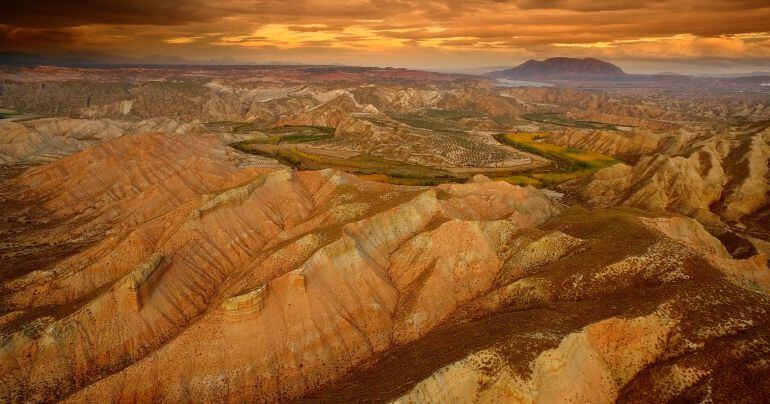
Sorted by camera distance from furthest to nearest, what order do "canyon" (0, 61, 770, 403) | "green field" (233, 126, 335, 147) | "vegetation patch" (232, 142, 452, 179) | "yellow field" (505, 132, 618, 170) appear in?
"green field" (233, 126, 335, 147) < "yellow field" (505, 132, 618, 170) < "vegetation patch" (232, 142, 452, 179) < "canyon" (0, 61, 770, 403)

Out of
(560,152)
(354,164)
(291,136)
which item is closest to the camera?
(354,164)

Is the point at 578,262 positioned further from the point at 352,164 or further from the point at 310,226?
the point at 352,164

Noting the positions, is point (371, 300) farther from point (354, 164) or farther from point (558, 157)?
point (558, 157)

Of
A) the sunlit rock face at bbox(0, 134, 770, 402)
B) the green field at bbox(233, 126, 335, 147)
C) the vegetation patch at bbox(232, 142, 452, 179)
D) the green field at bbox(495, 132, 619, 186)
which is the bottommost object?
the vegetation patch at bbox(232, 142, 452, 179)

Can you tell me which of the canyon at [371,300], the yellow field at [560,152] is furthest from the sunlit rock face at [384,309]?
the yellow field at [560,152]

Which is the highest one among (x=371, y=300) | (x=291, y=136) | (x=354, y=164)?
(x=371, y=300)

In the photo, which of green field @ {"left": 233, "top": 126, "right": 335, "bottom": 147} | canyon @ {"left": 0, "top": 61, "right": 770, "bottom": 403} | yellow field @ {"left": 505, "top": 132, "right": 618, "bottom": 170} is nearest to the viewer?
canyon @ {"left": 0, "top": 61, "right": 770, "bottom": 403}

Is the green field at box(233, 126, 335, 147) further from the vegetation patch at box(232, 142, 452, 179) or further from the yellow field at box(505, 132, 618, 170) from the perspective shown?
the yellow field at box(505, 132, 618, 170)

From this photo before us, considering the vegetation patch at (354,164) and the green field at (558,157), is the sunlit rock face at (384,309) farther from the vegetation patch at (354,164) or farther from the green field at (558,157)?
the green field at (558,157)

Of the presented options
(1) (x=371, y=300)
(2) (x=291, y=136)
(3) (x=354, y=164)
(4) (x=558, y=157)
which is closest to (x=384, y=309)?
(1) (x=371, y=300)

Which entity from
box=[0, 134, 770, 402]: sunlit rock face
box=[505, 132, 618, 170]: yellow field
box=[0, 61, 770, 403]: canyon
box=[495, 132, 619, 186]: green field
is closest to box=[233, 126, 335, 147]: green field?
box=[495, 132, 619, 186]: green field

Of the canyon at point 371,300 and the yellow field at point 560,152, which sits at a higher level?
the canyon at point 371,300

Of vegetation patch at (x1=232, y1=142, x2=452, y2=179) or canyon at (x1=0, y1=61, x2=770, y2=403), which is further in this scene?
vegetation patch at (x1=232, y1=142, x2=452, y2=179)
